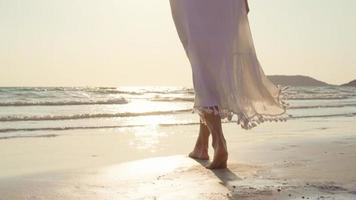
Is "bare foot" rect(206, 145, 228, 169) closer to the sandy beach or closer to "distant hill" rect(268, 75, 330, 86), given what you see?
the sandy beach

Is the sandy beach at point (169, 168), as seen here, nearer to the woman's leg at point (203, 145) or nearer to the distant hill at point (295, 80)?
the woman's leg at point (203, 145)

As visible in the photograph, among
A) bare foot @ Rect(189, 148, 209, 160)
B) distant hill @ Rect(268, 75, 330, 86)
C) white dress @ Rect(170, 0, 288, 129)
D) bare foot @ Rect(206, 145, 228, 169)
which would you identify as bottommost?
distant hill @ Rect(268, 75, 330, 86)

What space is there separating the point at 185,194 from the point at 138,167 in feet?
3.80

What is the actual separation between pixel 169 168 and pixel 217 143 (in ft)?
1.31

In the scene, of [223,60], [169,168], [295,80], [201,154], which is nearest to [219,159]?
[169,168]

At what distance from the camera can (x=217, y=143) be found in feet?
13.6

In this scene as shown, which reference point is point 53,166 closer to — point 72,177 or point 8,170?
point 8,170

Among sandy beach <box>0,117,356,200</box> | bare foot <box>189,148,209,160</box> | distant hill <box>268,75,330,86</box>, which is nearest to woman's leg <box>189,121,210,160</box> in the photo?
bare foot <box>189,148,209,160</box>

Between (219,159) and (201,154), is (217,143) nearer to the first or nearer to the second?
(219,159)

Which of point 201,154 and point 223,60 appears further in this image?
point 201,154

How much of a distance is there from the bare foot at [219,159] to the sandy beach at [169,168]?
0.07m

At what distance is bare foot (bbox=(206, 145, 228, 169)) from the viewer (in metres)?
4.12

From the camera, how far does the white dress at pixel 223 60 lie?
409 centimetres

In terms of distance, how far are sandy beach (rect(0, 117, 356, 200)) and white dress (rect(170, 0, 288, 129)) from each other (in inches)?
17.7
